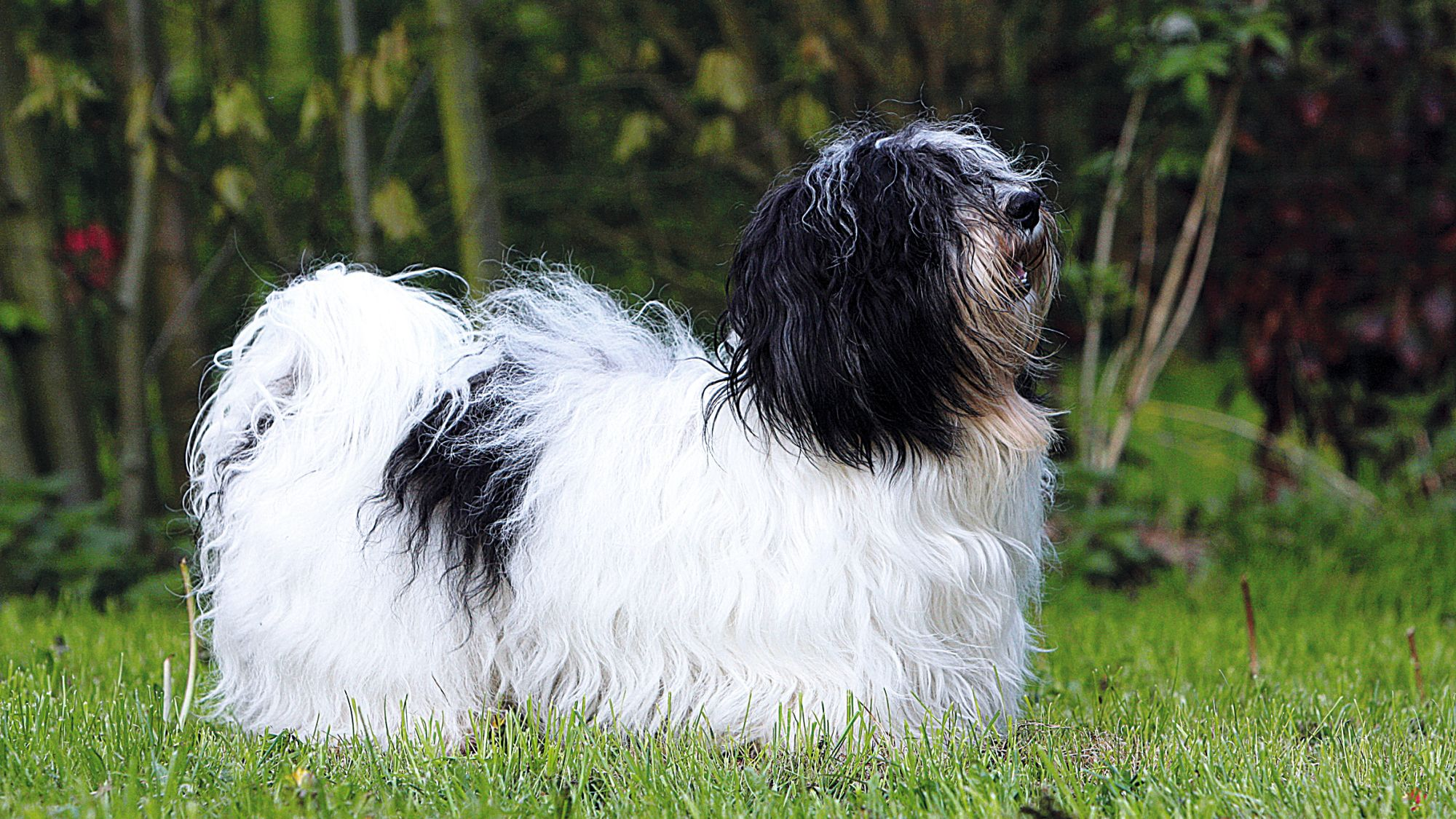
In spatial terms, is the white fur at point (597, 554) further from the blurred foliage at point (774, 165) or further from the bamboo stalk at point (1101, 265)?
the bamboo stalk at point (1101, 265)

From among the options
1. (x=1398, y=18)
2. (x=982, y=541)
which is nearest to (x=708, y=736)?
(x=982, y=541)

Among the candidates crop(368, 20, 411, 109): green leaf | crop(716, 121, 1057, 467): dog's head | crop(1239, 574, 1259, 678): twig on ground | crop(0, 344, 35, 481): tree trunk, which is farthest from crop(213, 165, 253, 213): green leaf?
crop(1239, 574, 1259, 678): twig on ground

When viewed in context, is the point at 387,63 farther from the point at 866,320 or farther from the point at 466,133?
the point at 866,320

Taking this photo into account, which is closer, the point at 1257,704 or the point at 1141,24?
the point at 1257,704

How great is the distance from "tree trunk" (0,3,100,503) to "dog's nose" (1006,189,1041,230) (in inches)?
174

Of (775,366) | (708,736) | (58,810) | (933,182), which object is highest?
(933,182)

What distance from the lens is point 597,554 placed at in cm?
286

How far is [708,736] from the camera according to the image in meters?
2.89

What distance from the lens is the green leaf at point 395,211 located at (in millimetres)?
5129

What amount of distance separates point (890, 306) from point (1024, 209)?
1.07 feet

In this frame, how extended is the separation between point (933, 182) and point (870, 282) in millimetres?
244

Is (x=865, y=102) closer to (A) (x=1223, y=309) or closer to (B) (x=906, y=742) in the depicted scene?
(A) (x=1223, y=309)

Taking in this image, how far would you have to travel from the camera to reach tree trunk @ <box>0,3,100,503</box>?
5695 mm

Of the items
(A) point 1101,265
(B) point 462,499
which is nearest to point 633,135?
(A) point 1101,265
